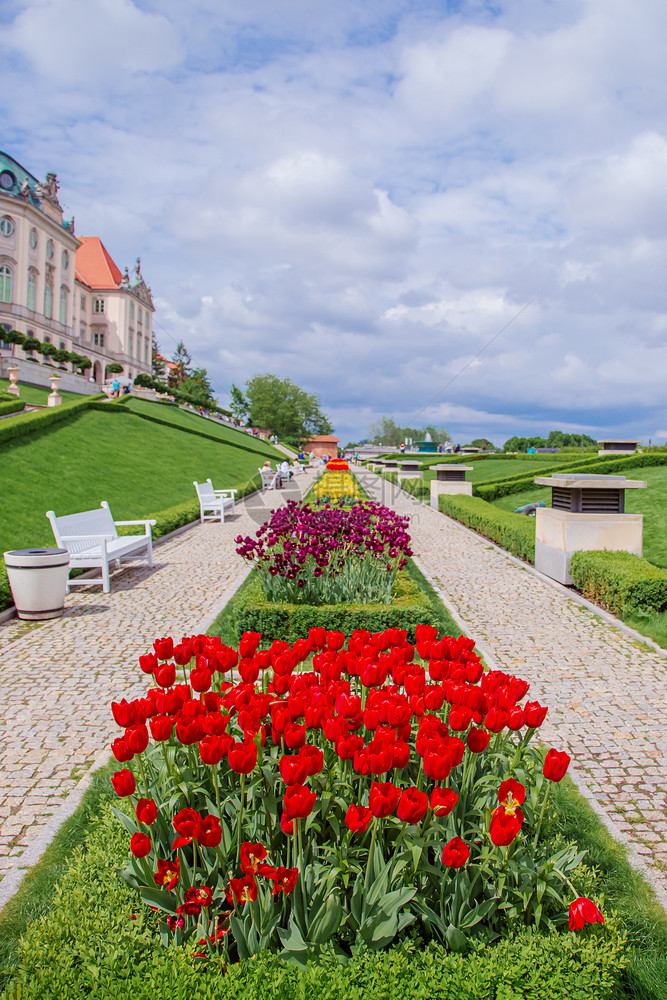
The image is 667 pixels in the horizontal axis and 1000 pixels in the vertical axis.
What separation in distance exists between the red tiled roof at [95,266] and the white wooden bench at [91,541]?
6735cm

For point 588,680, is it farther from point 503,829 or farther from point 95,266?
point 95,266

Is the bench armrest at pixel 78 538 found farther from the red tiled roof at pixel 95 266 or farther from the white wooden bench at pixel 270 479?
the red tiled roof at pixel 95 266

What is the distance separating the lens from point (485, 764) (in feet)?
8.27

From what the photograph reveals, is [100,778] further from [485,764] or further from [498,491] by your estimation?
[498,491]

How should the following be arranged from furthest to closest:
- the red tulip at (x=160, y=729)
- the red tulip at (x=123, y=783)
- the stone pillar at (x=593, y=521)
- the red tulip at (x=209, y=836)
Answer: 1. the stone pillar at (x=593, y=521)
2. the red tulip at (x=160, y=729)
3. the red tulip at (x=123, y=783)
4. the red tulip at (x=209, y=836)

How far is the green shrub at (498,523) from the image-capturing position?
10746mm

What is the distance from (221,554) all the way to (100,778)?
7.78 m

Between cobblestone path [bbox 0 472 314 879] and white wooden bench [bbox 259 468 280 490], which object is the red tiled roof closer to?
white wooden bench [bbox 259 468 280 490]

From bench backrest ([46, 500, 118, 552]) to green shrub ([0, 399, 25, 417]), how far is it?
15150 mm

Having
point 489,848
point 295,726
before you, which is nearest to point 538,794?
point 489,848

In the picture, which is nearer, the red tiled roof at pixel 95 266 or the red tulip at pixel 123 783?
the red tulip at pixel 123 783

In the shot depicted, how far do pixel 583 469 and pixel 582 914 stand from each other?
1925 cm

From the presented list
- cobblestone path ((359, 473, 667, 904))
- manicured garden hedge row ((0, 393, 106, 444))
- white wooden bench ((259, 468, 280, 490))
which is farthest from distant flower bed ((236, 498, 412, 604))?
white wooden bench ((259, 468, 280, 490))

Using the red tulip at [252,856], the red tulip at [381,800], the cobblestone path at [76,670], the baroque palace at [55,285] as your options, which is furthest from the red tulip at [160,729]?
the baroque palace at [55,285]
